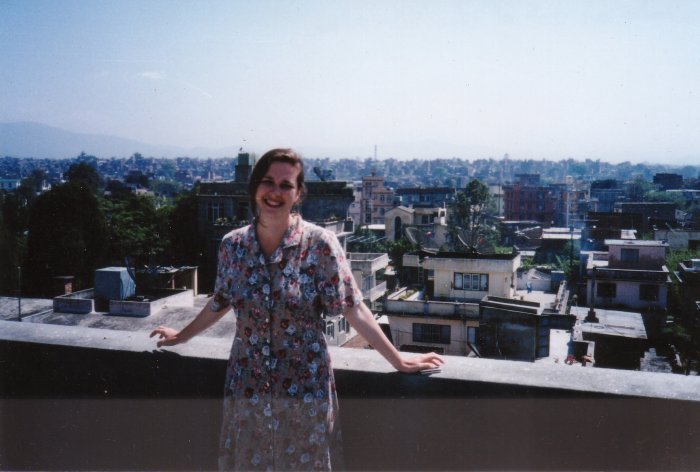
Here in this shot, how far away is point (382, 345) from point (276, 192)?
593mm

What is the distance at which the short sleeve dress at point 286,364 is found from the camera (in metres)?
1.81

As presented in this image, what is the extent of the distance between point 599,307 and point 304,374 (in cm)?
2440

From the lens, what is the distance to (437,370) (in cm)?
183

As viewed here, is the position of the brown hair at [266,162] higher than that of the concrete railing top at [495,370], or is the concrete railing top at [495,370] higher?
the brown hair at [266,162]

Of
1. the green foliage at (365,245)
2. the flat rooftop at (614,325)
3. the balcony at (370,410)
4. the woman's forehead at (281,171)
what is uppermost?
the woman's forehead at (281,171)

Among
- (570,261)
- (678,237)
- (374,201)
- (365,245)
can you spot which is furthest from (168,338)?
(374,201)

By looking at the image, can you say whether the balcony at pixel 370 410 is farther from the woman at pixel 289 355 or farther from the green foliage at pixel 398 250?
the green foliage at pixel 398 250

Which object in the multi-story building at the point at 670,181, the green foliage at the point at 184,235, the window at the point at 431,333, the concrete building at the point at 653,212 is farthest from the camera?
the multi-story building at the point at 670,181

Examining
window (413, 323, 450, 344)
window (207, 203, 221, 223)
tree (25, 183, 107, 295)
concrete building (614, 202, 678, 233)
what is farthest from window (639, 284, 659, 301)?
tree (25, 183, 107, 295)

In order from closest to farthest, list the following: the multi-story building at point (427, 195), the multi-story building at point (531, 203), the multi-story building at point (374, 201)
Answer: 1. the multi-story building at point (374, 201)
2. the multi-story building at point (531, 203)
3. the multi-story building at point (427, 195)

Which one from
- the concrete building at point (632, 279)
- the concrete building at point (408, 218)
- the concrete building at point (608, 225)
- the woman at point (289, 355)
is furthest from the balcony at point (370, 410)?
the concrete building at point (408, 218)

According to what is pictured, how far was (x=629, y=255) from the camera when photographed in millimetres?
24484

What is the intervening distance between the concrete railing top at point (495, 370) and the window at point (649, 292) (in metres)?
24.2

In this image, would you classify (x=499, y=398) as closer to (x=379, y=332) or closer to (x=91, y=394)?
(x=379, y=332)
